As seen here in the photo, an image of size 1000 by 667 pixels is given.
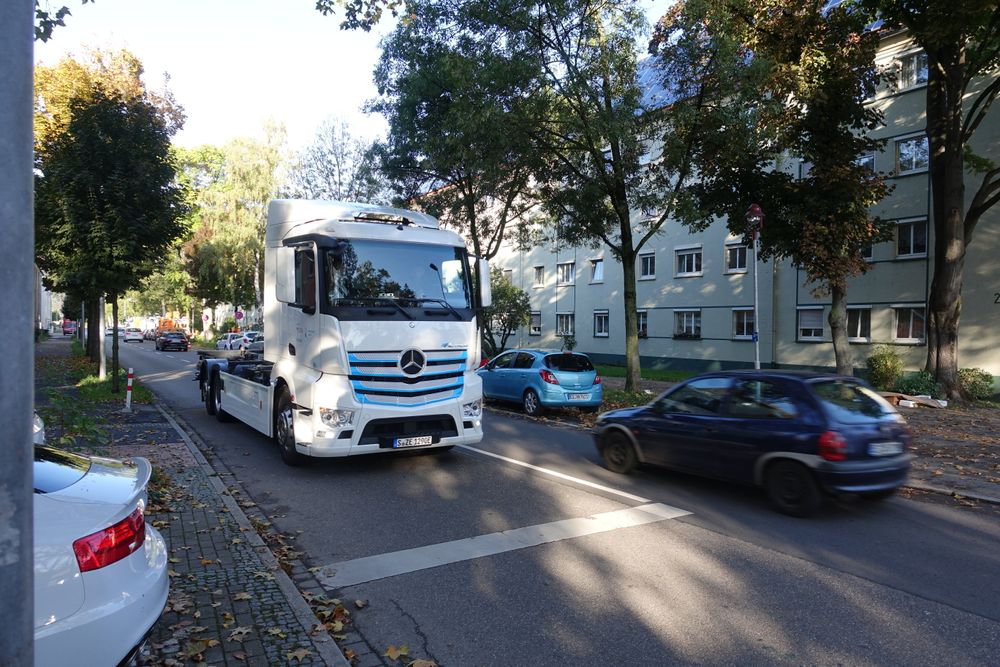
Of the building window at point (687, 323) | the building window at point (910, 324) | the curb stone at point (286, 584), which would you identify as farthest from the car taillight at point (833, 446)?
the building window at point (687, 323)

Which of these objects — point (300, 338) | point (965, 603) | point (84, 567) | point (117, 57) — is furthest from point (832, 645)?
point (117, 57)

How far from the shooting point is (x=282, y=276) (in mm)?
8406

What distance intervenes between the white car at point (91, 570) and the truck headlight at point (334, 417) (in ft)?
13.9

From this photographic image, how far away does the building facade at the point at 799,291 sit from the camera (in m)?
20.8

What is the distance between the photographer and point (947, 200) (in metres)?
17.1

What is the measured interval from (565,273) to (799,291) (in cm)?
1495

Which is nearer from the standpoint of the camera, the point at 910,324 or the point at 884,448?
the point at 884,448

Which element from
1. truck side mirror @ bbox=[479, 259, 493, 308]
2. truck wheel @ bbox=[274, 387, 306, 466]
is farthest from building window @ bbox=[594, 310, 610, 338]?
truck wheel @ bbox=[274, 387, 306, 466]

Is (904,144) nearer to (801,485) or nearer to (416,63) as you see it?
(416,63)

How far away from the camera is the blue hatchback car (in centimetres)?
1483

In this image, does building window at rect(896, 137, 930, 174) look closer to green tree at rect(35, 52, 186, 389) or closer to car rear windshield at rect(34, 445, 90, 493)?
green tree at rect(35, 52, 186, 389)

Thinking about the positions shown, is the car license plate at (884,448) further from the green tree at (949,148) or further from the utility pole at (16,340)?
the green tree at (949,148)

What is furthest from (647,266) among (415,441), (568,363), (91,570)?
(91,570)

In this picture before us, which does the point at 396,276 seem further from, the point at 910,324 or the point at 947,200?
the point at 910,324
